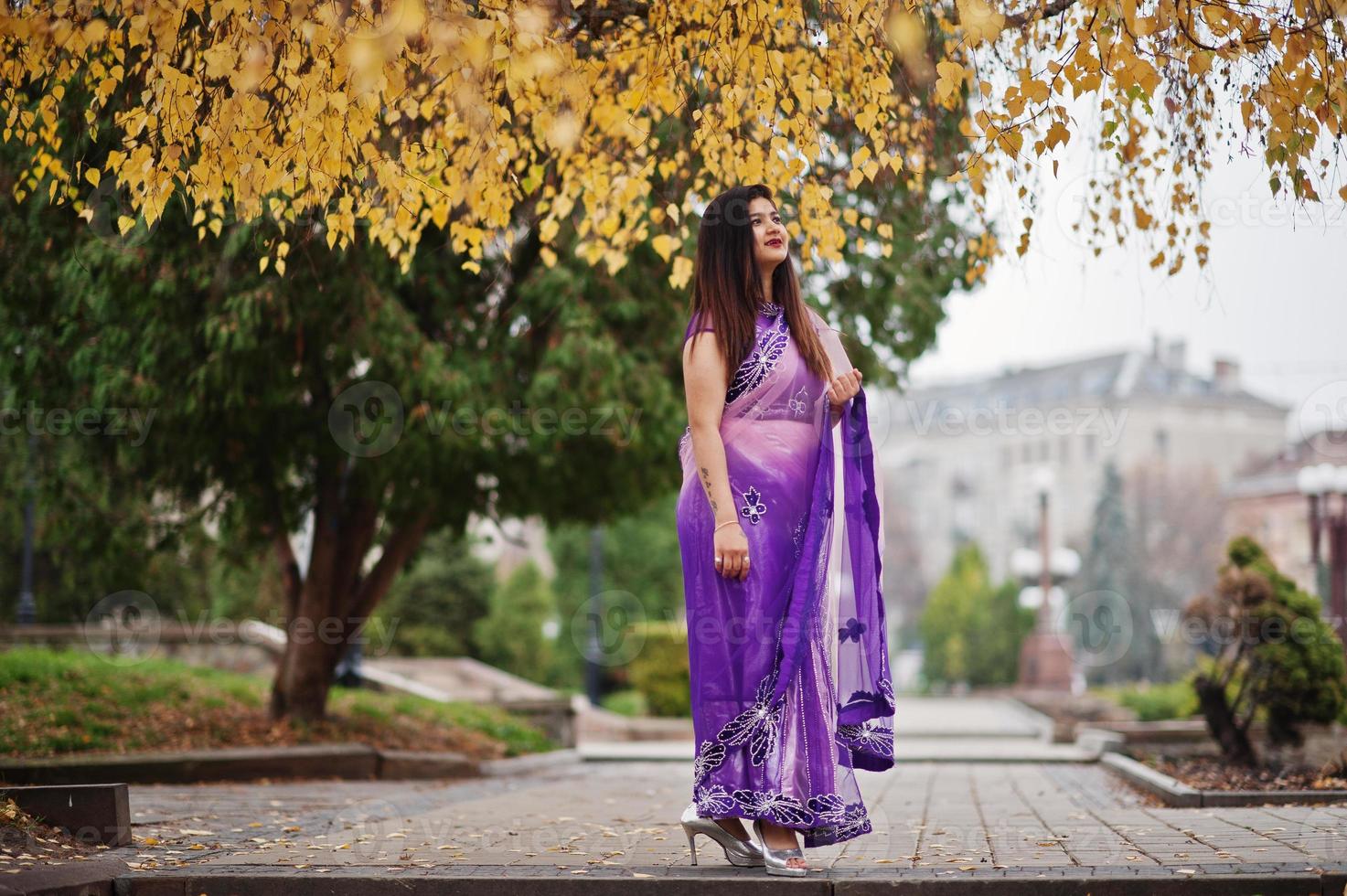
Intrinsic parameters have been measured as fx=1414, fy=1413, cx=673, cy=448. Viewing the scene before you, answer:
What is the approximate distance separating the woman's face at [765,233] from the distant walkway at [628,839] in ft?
7.25

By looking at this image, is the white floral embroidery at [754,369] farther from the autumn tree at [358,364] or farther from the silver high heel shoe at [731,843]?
the autumn tree at [358,364]

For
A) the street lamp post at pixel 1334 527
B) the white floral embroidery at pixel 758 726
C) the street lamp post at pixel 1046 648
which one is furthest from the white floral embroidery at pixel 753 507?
the street lamp post at pixel 1046 648

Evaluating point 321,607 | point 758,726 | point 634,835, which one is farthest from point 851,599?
point 321,607

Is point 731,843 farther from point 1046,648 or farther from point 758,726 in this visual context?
point 1046,648

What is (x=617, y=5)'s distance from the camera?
6.42m

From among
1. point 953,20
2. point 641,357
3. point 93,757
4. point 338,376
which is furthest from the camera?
point 641,357

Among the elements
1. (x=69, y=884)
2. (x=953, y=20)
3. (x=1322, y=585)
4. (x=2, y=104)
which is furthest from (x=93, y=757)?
(x=1322, y=585)

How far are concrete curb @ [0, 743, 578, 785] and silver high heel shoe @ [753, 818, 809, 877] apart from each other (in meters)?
4.98

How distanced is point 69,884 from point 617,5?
14.0ft

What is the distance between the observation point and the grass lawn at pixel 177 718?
33.8 feet

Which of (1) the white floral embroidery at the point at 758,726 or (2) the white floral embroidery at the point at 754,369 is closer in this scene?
(1) the white floral embroidery at the point at 758,726

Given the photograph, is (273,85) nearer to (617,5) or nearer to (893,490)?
(617,5)

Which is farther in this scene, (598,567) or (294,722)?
(598,567)

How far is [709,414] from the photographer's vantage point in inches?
200
